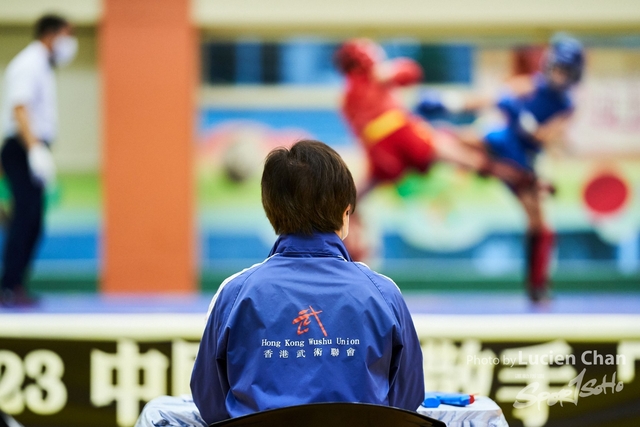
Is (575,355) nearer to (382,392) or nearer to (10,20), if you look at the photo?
(382,392)

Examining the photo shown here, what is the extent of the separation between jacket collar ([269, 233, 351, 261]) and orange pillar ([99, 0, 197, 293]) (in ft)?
14.1

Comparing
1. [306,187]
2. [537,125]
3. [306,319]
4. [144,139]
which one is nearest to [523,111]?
[537,125]

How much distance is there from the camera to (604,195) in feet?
19.2

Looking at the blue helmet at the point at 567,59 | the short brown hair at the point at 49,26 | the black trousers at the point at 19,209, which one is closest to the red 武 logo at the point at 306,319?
the black trousers at the point at 19,209

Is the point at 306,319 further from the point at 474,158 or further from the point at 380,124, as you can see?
the point at 474,158

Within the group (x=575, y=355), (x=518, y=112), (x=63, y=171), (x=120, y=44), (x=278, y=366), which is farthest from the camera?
(x=63, y=171)

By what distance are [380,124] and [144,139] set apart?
180cm

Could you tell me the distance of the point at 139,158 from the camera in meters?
5.54

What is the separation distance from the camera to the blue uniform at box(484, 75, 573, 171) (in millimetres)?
4536

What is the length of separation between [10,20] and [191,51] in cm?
139

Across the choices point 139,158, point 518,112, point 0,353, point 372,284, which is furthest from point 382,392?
point 139,158

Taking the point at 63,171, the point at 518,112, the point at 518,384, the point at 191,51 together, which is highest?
the point at 191,51

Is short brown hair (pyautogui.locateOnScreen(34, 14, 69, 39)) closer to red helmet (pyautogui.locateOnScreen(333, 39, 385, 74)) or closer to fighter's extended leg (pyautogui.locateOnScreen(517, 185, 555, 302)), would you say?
→ red helmet (pyautogui.locateOnScreen(333, 39, 385, 74))

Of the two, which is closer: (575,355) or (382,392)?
(382,392)
